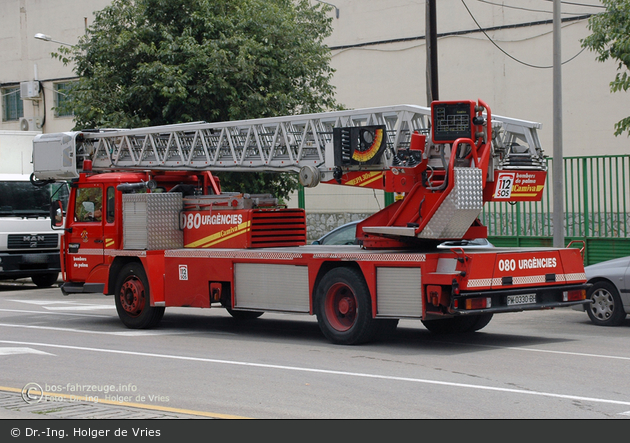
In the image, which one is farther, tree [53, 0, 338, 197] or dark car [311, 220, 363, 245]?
tree [53, 0, 338, 197]

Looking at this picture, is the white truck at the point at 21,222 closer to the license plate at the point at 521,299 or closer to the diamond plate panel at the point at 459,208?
the diamond plate panel at the point at 459,208

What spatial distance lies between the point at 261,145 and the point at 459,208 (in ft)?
12.3

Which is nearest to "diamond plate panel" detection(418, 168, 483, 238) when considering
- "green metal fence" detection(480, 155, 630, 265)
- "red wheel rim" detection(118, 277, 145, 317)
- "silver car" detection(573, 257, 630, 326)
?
"silver car" detection(573, 257, 630, 326)

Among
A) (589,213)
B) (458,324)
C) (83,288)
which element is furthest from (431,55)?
(83,288)

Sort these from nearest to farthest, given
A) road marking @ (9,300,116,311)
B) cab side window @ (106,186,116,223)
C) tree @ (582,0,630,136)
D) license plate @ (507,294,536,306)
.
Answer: license plate @ (507,294,536,306)
cab side window @ (106,186,116,223)
tree @ (582,0,630,136)
road marking @ (9,300,116,311)

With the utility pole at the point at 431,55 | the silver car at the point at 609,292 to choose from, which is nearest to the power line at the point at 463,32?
the utility pole at the point at 431,55

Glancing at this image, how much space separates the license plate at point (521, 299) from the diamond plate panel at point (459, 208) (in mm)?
1043

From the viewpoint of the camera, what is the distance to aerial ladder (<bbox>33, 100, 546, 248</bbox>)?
35.6 ft

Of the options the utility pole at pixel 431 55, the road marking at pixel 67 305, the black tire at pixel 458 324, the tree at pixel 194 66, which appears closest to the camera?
the black tire at pixel 458 324

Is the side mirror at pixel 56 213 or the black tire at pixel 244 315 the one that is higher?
the side mirror at pixel 56 213

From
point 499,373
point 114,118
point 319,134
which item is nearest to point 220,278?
point 319,134

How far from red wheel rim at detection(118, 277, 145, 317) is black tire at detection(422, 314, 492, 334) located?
14.7ft

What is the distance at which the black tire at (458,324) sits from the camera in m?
12.6

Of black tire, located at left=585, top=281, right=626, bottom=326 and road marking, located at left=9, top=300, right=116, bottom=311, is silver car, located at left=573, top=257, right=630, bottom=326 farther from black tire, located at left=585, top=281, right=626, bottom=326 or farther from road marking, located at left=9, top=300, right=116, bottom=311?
road marking, located at left=9, top=300, right=116, bottom=311
